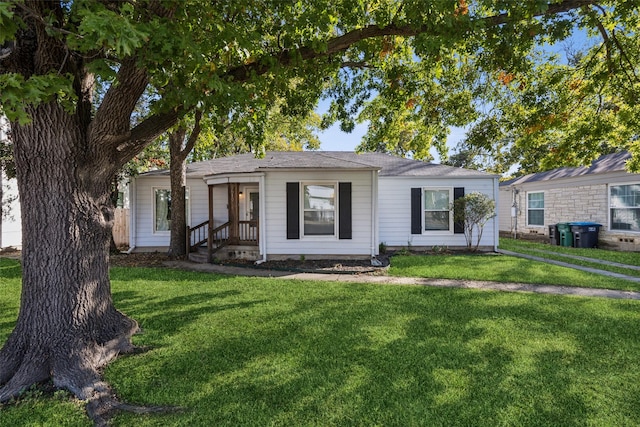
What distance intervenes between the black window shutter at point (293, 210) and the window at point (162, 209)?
14.5 ft

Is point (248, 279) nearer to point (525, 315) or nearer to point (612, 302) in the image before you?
point (525, 315)

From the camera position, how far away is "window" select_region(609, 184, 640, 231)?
11.8m

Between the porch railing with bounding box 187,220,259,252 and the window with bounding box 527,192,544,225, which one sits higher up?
the window with bounding box 527,192,544,225

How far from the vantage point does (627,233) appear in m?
12.1

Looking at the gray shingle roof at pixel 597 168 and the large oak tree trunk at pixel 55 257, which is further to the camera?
the gray shingle roof at pixel 597 168

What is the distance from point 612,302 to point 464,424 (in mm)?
5107

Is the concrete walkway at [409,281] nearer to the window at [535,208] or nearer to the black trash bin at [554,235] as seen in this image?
the black trash bin at [554,235]

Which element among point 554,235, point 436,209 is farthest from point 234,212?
point 554,235

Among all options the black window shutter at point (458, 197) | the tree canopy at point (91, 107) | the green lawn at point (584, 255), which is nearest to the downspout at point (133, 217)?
the tree canopy at point (91, 107)

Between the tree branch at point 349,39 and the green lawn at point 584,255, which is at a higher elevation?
the tree branch at point 349,39

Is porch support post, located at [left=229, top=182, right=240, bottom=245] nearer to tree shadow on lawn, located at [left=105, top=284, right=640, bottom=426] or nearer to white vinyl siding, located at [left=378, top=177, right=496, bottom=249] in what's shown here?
white vinyl siding, located at [left=378, top=177, right=496, bottom=249]

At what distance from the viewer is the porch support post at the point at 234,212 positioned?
1086 centimetres

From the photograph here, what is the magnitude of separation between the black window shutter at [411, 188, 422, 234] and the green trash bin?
6715mm

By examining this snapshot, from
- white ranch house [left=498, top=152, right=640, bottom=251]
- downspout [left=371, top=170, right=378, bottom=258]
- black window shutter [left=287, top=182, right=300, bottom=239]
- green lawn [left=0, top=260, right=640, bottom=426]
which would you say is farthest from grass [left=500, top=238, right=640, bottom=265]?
black window shutter [left=287, top=182, right=300, bottom=239]
